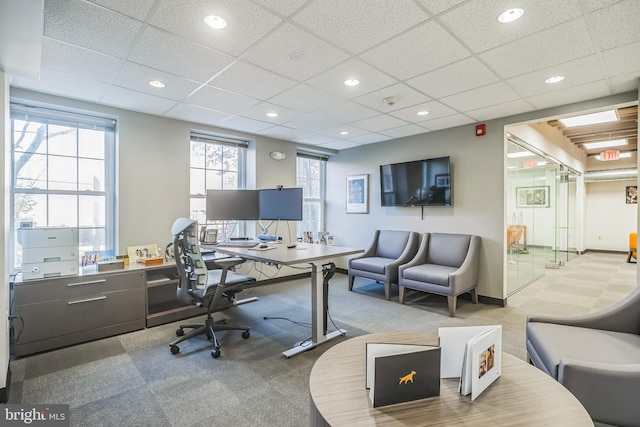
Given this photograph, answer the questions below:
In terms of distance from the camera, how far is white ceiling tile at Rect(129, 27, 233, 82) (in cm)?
217

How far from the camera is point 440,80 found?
2.85 m

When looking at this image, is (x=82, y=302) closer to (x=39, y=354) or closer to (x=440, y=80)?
(x=39, y=354)

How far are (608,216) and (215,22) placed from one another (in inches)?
454

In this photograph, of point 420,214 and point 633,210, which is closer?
point 420,214

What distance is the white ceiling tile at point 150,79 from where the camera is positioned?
2.64 metres

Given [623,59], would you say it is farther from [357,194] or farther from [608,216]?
[608,216]

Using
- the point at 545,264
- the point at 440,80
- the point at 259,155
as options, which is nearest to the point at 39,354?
the point at 259,155

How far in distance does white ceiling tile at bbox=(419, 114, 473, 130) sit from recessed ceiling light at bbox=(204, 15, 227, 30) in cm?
308

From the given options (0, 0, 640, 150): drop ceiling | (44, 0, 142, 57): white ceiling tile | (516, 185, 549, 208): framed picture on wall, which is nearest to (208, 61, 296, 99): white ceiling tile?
(0, 0, 640, 150): drop ceiling

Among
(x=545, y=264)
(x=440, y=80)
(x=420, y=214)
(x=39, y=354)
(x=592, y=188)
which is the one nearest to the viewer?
(x=39, y=354)

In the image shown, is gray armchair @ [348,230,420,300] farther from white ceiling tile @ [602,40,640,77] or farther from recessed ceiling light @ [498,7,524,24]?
recessed ceiling light @ [498,7,524,24]

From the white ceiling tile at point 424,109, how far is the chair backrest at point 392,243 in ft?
6.11

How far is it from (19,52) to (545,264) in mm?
8328

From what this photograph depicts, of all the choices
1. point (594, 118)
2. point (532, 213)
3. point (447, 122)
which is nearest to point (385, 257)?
point (447, 122)
